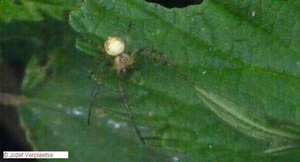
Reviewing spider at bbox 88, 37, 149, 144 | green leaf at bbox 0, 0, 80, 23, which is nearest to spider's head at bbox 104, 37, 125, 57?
spider at bbox 88, 37, 149, 144

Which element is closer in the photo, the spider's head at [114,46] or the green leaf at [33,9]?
the spider's head at [114,46]

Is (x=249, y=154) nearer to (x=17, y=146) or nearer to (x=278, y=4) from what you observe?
(x=278, y=4)

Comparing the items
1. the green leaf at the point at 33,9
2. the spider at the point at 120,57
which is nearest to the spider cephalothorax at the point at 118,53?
the spider at the point at 120,57

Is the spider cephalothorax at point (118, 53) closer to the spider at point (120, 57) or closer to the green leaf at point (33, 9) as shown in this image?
the spider at point (120, 57)

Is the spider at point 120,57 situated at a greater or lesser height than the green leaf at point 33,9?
lesser

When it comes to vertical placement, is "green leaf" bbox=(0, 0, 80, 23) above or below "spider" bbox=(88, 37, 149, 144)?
above

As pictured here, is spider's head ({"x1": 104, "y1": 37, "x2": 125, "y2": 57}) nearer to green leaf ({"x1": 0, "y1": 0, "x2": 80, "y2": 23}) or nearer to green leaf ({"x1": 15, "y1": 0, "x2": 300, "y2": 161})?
green leaf ({"x1": 15, "y1": 0, "x2": 300, "y2": 161})
